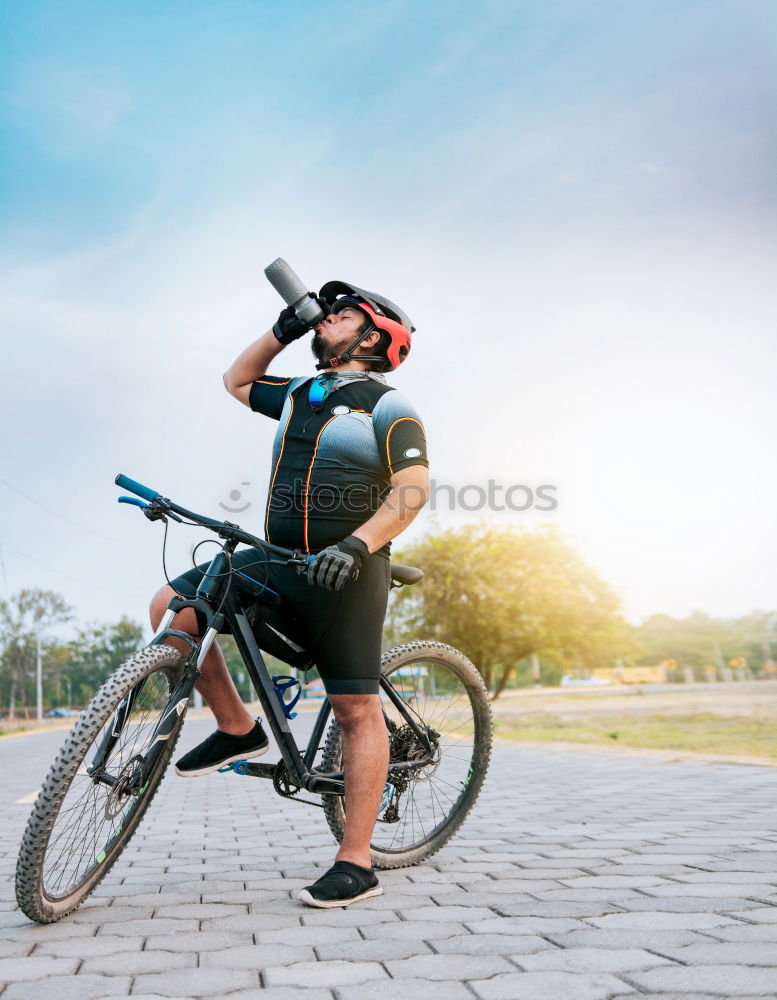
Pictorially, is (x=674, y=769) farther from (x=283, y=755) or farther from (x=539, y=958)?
(x=539, y=958)

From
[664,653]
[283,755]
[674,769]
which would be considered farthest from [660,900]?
[664,653]

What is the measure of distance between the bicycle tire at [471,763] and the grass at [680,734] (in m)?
5.31

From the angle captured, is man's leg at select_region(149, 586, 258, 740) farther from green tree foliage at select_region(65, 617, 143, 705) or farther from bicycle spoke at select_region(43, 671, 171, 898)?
green tree foliage at select_region(65, 617, 143, 705)

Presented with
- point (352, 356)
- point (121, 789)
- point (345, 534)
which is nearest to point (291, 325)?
point (352, 356)

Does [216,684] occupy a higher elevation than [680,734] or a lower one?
higher

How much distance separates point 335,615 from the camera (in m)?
3.30

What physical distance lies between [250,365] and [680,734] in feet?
37.9

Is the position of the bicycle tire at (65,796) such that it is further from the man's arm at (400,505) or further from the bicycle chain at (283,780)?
the man's arm at (400,505)

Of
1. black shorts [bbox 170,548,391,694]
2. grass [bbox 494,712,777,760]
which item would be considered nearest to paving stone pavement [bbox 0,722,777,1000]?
black shorts [bbox 170,548,391,694]

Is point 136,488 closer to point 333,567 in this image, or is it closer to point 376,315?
point 333,567

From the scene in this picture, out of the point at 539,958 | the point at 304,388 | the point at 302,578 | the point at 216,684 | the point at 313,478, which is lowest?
the point at 539,958

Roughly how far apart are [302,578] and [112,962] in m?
1.38

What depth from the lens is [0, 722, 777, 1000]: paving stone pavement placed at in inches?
82.9

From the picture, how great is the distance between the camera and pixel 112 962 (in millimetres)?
2332
